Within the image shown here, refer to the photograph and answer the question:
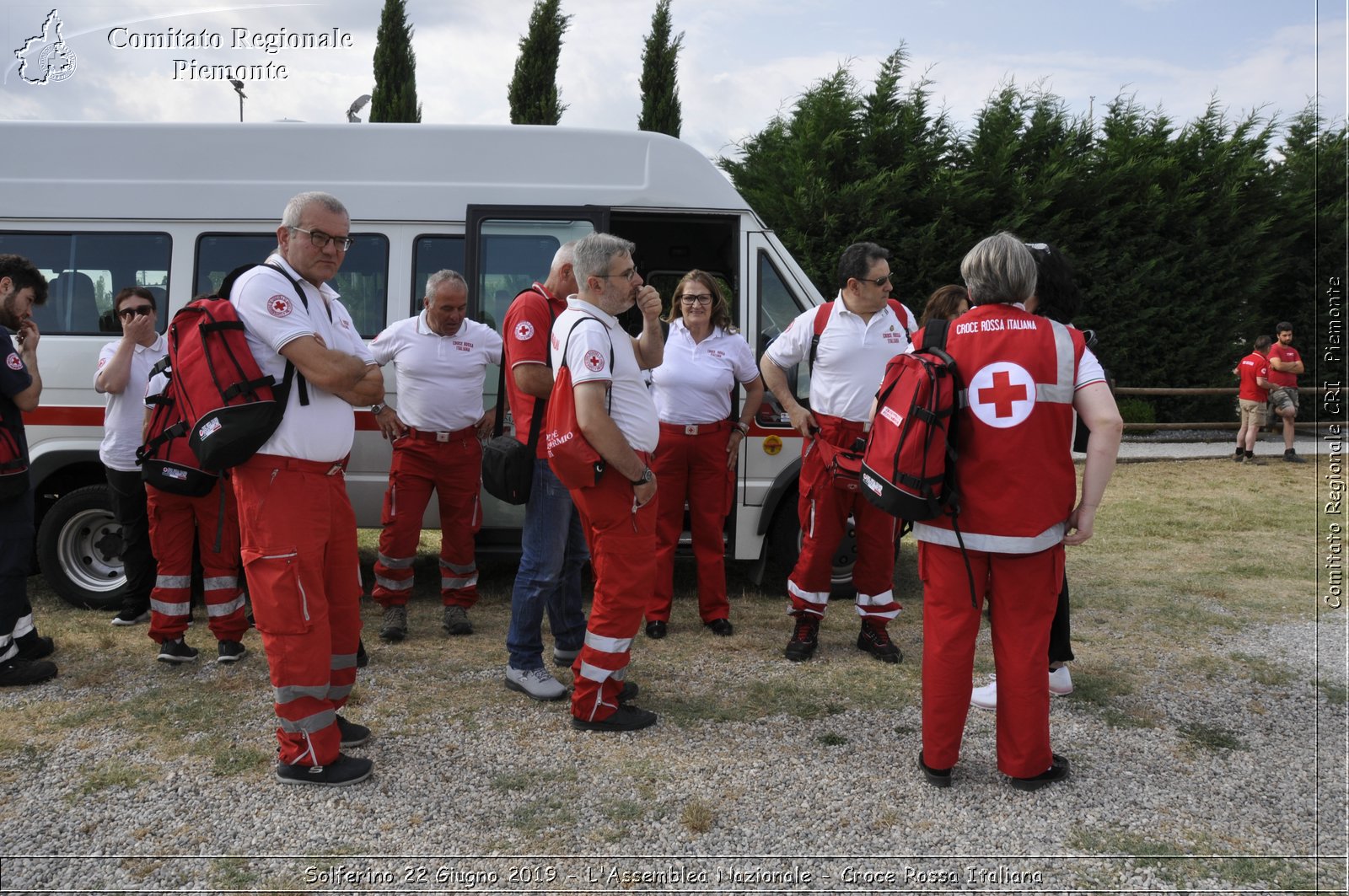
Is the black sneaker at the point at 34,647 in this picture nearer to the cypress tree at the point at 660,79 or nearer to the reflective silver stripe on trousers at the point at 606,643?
the reflective silver stripe on trousers at the point at 606,643

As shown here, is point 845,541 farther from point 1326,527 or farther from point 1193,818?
point 1326,527

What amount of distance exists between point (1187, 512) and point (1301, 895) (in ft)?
23.6

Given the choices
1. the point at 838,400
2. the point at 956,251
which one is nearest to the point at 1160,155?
the point at 956,251

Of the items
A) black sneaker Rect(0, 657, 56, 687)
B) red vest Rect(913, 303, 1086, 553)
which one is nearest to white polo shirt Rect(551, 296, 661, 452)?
red vest Rect(913, 303, 1086, 553)

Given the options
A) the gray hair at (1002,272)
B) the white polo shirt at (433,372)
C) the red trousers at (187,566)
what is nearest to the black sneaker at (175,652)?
the red trousers at (187,566)

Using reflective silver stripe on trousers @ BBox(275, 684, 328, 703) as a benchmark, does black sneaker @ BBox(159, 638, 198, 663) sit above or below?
below

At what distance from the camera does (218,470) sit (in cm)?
312

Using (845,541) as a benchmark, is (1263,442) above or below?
above

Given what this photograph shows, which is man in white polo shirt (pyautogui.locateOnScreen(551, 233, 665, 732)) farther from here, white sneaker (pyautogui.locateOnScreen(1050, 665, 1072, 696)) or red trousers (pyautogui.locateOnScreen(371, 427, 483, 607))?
white sneaker (pyautogui.locateOnScreen(1050, 665, 1072, 696))

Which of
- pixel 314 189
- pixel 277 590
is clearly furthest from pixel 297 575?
pixel 314 189

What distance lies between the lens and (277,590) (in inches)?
125

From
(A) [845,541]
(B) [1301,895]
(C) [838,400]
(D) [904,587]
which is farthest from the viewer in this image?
(D) [904,587]

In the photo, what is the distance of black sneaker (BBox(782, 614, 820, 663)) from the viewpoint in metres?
4.77

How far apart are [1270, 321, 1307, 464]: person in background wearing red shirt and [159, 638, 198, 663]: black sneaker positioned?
13549 mm
